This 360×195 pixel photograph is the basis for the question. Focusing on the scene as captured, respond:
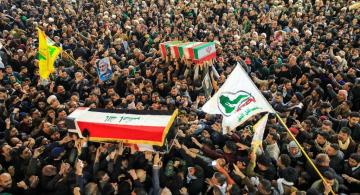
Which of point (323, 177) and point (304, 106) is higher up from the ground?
point (323, 177)

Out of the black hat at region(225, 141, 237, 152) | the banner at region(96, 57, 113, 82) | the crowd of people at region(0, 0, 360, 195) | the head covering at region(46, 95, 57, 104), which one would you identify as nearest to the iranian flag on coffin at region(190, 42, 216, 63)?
the crowd of people at region(0, 0, 360, 195)

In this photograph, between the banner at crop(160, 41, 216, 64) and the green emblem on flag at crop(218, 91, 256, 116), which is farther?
the banner at crop(160, 41, 216, 64)

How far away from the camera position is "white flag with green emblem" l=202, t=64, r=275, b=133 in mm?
4871

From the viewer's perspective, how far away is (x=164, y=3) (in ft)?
51.5

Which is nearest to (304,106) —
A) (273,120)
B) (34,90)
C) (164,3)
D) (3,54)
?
(273,120)

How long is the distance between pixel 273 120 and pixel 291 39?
19.3 feet

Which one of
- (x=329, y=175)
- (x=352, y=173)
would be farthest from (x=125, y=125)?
(x=352, y=173)

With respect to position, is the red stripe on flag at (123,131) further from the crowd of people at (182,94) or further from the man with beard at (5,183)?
the man with beard at (5,183)

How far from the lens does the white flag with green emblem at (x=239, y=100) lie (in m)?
4.87

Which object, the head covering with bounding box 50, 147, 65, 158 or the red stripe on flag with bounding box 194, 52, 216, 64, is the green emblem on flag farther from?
the red stripe on flag with bounding box 194, 52, 216, 64

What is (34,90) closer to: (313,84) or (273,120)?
(273,120)

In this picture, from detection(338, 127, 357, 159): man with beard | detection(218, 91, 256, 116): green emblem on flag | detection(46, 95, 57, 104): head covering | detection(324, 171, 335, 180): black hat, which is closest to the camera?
detection(324, 171, 335, 180): black hat

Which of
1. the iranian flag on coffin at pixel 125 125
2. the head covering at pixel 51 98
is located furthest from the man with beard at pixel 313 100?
the head covering at pixel 51 98

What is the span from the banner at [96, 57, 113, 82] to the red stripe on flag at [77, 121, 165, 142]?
11.2 feet
